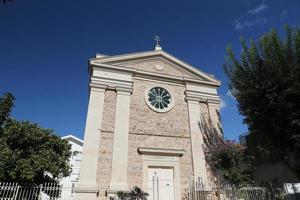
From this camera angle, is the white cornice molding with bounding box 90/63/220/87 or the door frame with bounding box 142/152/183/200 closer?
the door frame with bounding box 142/152/183/200

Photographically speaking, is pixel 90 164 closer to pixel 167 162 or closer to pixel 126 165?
pixel 126 165

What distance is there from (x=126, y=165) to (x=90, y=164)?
1.83 meters

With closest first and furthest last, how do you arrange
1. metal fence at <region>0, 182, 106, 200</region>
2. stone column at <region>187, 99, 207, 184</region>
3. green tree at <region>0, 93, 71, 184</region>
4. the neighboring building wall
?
metal fence at <region>0, 182, 106, 200</region>
green tree at <region>0, 93, 71, 184</region>
stone column at <region>187, 99, 207, 184</region>
the neighboring building wall

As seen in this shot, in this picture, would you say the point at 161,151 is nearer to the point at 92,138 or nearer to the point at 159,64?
the point at 92,138

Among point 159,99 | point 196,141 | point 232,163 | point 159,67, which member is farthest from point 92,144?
point 232,163

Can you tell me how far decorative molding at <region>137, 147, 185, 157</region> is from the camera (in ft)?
41.1

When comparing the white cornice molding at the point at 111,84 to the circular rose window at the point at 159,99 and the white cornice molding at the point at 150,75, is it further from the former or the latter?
the circular rose window at the point at 159,99

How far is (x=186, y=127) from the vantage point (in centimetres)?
1445

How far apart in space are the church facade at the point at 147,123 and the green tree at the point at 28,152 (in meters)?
1.79

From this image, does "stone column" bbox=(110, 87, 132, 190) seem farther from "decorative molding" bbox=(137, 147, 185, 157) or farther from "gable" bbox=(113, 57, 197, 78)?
"gable" bbox=(113, 57, 197, 78)

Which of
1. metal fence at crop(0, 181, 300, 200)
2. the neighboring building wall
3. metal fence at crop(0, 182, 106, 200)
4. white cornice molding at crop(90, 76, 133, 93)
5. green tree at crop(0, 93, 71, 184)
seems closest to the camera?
metal fence at crop(0, 182, 106, 200)

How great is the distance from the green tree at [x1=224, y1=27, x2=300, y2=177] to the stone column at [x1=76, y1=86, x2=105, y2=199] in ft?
25.8

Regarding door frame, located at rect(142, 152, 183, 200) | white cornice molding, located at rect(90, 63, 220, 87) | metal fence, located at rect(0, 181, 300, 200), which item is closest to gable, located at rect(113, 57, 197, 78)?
white cornice molding, located at rect(90, 63, 220, 87)

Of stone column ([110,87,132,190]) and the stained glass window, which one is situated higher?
the stained glass window
